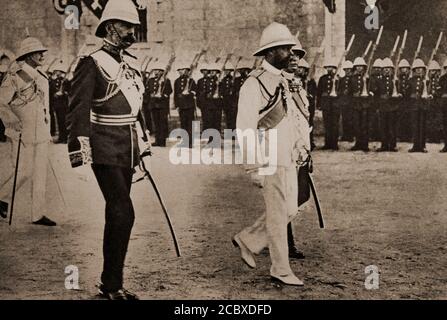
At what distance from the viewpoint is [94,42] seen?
6.40 meters

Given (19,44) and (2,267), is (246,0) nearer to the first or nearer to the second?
(19,44)

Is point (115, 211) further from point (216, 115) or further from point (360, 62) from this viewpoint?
point (360, 62)

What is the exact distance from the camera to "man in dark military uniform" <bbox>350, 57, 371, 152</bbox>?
7.44 meters

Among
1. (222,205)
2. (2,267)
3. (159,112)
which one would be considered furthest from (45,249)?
(159,112)

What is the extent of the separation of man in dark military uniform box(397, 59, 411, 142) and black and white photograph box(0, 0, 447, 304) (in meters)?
0.02

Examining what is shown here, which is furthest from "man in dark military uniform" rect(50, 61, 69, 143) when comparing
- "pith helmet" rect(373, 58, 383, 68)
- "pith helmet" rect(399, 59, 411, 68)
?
"pith helmet" rect(399, 59, 411, 68)

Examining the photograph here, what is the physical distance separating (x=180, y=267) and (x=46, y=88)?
72.8 inches

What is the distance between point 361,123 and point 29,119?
3.28 m

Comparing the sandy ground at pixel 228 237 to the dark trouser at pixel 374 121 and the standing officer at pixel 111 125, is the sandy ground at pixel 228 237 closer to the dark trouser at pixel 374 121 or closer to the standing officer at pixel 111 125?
the standing officer at pixel 111 125

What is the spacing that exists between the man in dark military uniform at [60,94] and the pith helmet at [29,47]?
49 centimetres

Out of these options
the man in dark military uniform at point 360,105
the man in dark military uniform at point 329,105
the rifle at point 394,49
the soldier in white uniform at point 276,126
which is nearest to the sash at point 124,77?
the soldier in white uniform at point 276,126

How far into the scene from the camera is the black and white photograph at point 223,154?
17.0ft

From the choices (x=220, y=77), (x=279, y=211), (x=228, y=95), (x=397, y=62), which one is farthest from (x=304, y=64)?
(x=279, y=211)

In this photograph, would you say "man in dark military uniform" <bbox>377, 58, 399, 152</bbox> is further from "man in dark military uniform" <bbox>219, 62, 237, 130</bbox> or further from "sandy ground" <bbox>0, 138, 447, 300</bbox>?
"man in dark military uniform" <bbox>219, 62, 237, 130</bbox>
